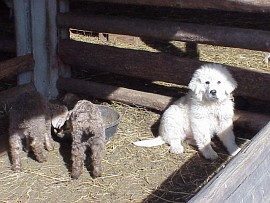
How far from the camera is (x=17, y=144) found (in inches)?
198

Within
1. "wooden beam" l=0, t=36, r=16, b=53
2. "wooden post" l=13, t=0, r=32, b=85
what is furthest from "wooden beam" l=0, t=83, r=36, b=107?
"wooden beam" l=0, t=36, r=16, b=53

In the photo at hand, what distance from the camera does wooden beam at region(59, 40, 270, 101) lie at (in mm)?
5488

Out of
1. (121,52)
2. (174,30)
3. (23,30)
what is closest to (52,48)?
(23,30)


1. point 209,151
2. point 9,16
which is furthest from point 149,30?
point 9,16

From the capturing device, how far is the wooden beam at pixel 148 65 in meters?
5.49

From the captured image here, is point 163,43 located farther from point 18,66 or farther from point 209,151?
point 209,151

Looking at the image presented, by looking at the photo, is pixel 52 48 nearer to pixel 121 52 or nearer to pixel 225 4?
pixel 121 52

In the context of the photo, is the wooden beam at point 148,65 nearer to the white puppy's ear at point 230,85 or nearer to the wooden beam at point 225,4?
the white puppy's ear at point 230,85

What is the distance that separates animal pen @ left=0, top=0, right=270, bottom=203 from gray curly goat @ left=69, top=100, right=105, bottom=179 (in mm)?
813

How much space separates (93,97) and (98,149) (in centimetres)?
210

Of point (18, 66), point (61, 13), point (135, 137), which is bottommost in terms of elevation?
point (135, 137)

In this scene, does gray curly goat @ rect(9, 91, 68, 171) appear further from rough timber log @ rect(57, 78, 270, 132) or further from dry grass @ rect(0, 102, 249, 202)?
rough timber log @ rect(57, 78, 270, 132)

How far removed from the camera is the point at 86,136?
4.83 m

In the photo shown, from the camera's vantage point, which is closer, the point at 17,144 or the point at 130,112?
the point at 17,144
